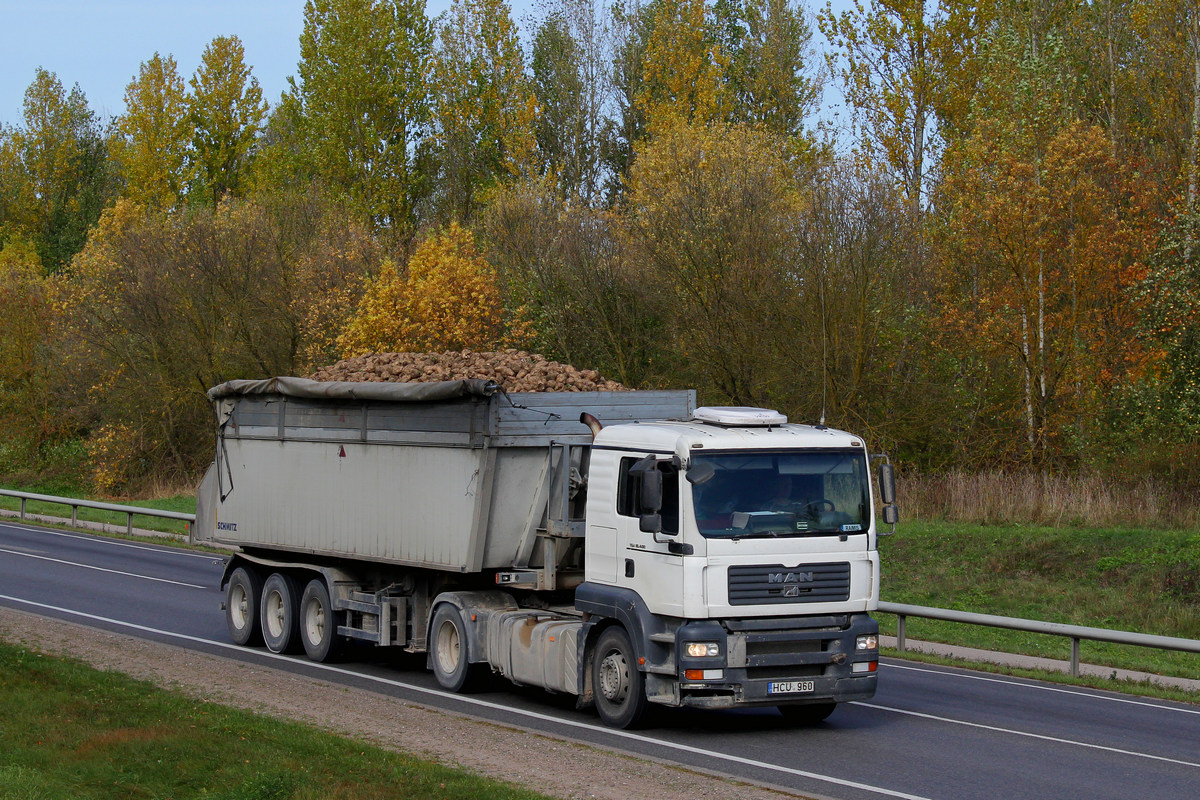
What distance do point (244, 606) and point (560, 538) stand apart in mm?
6033

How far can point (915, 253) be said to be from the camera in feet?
101

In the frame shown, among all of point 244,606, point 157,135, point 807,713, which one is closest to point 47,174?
point 157,135

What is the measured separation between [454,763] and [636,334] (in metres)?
25.3

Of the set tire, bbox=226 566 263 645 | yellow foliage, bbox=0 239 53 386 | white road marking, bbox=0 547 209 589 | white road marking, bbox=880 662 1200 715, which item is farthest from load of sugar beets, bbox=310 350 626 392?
yellow foliage, bbox=0 239 53 386

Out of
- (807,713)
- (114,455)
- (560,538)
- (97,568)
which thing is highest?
(114,455)

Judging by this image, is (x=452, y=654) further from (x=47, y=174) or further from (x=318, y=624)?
(x=47, y=174)

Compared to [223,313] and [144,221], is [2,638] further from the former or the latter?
[144,221]

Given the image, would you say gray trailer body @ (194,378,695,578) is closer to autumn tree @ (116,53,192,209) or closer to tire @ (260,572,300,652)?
tire @ (260,572,300,652)

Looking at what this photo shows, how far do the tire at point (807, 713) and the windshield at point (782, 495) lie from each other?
186 cm

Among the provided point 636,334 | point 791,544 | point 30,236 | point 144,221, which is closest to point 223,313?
point 144,221

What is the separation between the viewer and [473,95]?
192ft

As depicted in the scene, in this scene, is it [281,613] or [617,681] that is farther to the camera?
[281,613]

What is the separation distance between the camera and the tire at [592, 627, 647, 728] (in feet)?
38.4

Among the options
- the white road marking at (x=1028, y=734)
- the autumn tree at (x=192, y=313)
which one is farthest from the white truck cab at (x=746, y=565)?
the autumn tree at (x=192, y=313)
